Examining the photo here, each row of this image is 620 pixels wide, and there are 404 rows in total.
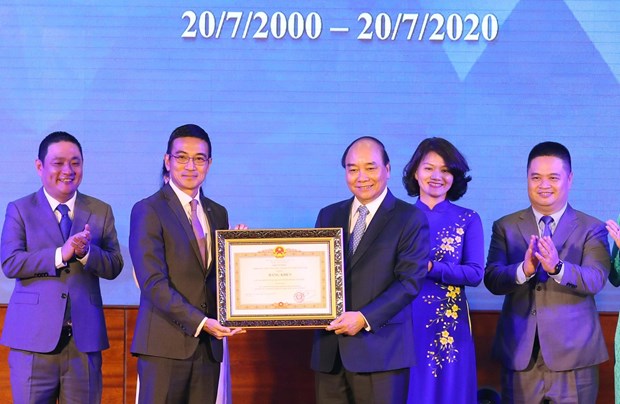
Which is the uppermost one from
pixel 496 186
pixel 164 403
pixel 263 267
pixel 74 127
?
pixel 74 127

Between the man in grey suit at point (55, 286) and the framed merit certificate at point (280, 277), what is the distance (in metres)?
0.68

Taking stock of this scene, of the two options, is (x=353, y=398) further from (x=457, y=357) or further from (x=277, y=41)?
(x=277, y=41)

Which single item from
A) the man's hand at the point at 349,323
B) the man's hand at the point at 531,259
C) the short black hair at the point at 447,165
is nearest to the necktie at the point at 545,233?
the man's hand at the point at 531,259

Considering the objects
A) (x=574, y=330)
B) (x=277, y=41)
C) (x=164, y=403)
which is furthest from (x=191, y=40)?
(x=574, y=330)

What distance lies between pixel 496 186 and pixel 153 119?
5.76 feet

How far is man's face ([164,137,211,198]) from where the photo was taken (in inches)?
123

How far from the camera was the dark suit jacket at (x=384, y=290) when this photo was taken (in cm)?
297

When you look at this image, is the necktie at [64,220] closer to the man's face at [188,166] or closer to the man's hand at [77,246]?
the man's hand at [77,246]

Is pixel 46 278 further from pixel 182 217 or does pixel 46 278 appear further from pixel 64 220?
pixel 182 217

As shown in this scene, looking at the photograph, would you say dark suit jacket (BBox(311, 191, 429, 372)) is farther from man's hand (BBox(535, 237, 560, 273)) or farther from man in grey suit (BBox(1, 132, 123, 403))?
man in grey suit (BBox(1, 132, 123, 403))

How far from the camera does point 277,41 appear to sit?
4.32 m

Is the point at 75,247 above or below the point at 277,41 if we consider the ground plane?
below

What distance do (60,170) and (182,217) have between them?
73 centimetres

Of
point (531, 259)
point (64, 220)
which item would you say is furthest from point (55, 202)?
point (531, 259)
